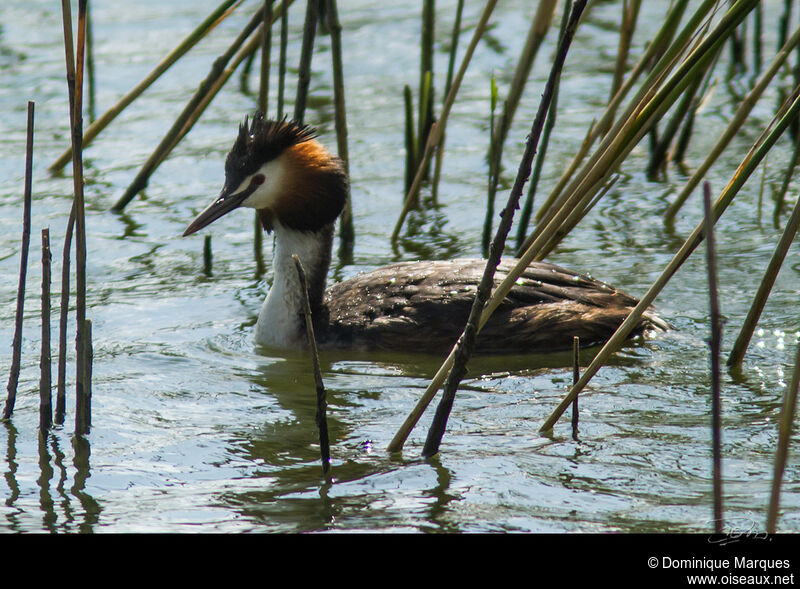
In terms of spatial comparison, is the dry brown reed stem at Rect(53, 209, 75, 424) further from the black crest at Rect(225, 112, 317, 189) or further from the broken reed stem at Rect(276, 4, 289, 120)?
the broken reed stem at Rect(276, 4, 289, 120)

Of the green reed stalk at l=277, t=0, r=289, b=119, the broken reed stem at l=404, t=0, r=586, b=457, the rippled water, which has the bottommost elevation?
the rippled water

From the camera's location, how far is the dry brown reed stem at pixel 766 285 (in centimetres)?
384

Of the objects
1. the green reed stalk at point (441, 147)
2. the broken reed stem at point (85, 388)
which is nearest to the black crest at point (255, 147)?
the green reed stalk at point (441, 147)

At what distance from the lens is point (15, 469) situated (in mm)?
4062

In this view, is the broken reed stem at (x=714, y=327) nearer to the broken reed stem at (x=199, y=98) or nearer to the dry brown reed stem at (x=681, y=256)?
the dry brown reed stem at (x=681, y=256)

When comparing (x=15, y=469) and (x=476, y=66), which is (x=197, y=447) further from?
(x=476, y=66)

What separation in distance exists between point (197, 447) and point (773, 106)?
6.64m

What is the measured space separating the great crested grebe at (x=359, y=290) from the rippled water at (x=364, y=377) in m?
0.14

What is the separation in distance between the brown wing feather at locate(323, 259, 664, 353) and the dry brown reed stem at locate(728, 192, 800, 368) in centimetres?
91

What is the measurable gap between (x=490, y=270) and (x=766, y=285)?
4.31 ft

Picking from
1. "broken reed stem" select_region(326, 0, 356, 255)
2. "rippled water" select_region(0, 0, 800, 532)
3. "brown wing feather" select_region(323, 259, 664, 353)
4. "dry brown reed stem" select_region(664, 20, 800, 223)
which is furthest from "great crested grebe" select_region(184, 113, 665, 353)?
"dry brown reed stem" select_region(664, 20, 800, 223)

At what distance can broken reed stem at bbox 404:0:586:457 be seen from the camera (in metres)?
3.39

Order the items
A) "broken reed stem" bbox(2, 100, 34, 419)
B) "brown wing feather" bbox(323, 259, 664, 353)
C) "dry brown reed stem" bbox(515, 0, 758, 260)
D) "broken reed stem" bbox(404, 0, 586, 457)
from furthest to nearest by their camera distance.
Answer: "brown wing feather" bbox(323, 259, 664, 353)
"broken reed stem" bbox(2, 100, 34, 419)
"dry brown reed stem" bbox(515, 0, 758, 260)
"broken reed stem" bbox(404, 0, 586, 457)

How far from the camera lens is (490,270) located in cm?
354
